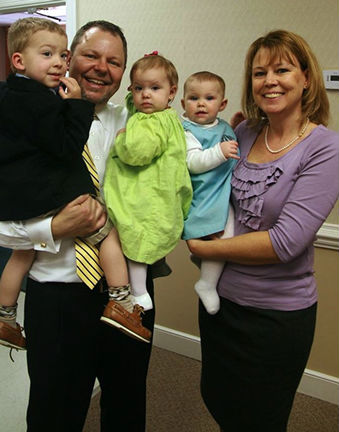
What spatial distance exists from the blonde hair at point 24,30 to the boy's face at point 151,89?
11.5 inches

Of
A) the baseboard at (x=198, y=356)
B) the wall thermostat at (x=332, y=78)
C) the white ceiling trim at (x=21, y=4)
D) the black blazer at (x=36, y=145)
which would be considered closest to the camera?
the black blazer at (x=36, y=145)

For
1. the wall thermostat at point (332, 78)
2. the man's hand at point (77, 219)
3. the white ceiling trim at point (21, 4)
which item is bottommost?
the man's hand at point (77, 219)

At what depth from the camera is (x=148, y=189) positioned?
1269 mm

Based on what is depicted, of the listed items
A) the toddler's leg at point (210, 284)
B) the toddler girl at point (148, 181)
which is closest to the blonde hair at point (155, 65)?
the toddler girl at point (148, 181)

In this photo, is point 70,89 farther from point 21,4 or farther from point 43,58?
point 21,4

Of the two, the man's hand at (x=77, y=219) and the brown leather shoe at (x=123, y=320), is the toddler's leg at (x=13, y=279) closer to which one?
the man's hand at (x=77, y=219)

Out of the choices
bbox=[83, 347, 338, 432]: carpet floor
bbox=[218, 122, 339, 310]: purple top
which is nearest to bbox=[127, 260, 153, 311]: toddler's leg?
bbox=[218, 122, 339, 310]: purple top

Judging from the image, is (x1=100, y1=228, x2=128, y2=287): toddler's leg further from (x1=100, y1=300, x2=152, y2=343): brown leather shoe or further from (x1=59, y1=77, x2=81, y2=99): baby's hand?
(x1=59, y1=77, x2=81, y2=99): baby's hand

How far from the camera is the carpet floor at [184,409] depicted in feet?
6.93

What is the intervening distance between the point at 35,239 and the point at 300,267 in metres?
0.83

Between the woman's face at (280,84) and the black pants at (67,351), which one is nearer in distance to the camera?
the woman's face at (280,84)

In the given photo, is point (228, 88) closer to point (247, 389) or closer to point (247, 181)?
point (247, 181)

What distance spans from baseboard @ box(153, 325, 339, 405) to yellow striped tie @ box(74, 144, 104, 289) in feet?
5.28

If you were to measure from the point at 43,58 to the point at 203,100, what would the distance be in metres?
0.53
